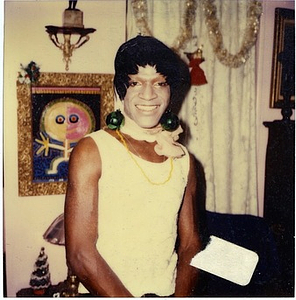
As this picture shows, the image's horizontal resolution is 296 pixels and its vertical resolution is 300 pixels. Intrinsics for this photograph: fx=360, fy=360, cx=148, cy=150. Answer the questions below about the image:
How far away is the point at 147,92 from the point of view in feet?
3.31

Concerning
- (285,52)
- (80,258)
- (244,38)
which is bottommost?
(80,258)

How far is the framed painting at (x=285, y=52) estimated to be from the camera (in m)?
1.35

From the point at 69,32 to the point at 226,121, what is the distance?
0.84 metres

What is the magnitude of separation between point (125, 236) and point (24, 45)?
2.17ft

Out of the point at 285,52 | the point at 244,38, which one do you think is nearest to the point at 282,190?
the point at 285,52

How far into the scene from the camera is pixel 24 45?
3.66ft

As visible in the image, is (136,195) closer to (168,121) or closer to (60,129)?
(168,121)

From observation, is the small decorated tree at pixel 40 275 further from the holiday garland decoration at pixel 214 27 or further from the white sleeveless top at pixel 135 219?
the holiday garland decoration at pixel 214 27

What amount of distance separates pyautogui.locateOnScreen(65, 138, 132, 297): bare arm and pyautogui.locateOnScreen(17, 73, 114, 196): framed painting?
29 cm

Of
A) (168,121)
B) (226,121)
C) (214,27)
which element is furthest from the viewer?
(226,121)

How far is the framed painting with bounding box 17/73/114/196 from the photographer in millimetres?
1177

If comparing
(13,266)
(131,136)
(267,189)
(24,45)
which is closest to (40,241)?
(13,266)

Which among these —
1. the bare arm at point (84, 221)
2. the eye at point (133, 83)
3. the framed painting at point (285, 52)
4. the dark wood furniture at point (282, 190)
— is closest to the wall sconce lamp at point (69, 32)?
the eye at point (133, 83)

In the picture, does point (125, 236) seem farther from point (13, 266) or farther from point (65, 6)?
point (65, 6)
